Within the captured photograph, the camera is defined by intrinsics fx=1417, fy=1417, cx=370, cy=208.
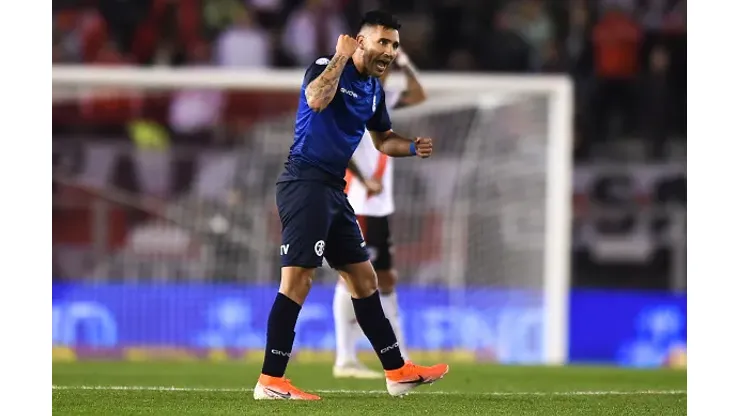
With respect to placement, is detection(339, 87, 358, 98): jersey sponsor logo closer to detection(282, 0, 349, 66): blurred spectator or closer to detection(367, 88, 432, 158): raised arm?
detection(367, 88, 432, 158): raised arm

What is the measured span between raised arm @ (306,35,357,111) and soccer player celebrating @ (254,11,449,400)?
0.06ft

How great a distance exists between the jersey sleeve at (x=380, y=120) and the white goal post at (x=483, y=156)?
679 cm

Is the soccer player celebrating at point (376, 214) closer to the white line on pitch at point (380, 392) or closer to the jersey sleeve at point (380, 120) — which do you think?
the white line on pitch at point (380, 392)

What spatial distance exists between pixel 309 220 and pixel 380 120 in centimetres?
85

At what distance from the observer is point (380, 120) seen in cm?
788

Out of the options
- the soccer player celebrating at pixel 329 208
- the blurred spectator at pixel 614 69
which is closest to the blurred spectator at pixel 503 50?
the blurred spectator at pixel 614 69

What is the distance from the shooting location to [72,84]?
1492 cm

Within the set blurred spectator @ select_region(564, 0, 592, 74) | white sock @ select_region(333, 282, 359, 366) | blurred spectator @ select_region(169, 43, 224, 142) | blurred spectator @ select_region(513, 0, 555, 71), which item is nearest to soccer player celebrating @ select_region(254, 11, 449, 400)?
white sock @ select_region(333, 282, 359, 366)

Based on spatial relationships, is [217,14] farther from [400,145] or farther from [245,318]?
[400,145]

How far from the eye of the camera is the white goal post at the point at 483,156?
1470 cm

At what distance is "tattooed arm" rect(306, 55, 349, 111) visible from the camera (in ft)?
23.1

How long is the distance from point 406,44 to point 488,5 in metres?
1.44

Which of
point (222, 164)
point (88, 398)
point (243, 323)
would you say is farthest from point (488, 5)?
point (88, 398)
